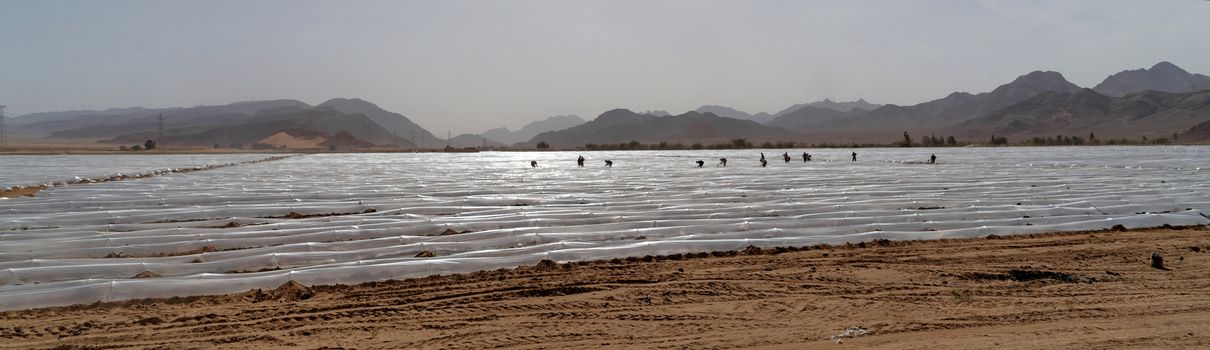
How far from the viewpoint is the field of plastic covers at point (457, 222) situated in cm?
629

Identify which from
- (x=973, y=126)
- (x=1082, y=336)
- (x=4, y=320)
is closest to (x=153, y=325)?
(x=4, y=320)

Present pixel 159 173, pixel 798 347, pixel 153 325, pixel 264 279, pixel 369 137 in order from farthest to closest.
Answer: pixel 369 137 < pixel 159 173 < pixel 264 279 < pixel 153 325 < pixel 798 347

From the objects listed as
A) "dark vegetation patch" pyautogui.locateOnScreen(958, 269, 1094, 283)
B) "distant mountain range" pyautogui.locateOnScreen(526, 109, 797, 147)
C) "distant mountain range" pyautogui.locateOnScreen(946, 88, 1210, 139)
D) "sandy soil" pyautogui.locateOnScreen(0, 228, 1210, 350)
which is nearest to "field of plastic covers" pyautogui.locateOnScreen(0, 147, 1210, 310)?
"sandy soil" pyautogui.locateOnScreen(0, 228, 1210, 350)

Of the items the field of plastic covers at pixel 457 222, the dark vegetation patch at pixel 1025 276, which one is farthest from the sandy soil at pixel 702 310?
the field of plastic covers at pixel 457 222

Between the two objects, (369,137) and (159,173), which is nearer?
(159,173)

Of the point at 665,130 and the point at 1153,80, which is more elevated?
the point at 1153,80

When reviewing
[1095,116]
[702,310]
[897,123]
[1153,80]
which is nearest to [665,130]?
[897,123]

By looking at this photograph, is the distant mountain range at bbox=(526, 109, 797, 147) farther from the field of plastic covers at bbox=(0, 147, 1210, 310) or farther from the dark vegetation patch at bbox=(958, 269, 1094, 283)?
the dark vegetation patch at bbox=(958, 269, 1094, 283)

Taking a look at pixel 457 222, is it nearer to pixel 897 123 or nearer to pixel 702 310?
pixel 702 310

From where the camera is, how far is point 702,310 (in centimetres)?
508

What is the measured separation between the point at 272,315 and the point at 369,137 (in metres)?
159

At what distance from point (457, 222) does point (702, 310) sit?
5.12 m

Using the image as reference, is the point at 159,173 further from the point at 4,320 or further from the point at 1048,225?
the point at 1048,225

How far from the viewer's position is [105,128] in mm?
169625
